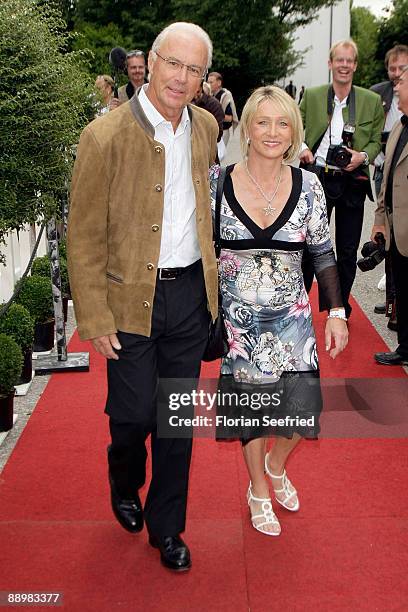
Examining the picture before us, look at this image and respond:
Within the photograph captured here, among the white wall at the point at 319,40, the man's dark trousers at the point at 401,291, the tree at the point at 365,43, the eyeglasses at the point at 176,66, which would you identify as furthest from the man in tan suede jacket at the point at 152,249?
the white wall at the point at 319,40

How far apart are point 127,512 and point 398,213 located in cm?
295

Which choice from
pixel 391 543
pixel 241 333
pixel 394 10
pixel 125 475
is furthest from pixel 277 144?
pixel 394 10

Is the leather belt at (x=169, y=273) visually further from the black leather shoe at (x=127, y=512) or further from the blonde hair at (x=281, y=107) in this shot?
the black leather shoe at (x=127, y=512)

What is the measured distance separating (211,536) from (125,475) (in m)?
0.51

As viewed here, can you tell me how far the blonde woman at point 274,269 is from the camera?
354 cm

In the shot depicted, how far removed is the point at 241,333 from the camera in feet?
12.2

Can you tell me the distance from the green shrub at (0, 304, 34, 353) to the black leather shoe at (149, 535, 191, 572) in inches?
94.4

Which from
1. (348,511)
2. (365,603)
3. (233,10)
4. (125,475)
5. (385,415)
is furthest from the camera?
(233,10)

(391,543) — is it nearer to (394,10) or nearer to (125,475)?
(125,475)

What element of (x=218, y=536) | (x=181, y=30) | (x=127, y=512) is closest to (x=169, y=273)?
(x=181, y=30)

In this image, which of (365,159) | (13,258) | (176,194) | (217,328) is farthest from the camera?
(13,258)

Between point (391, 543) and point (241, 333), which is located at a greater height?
point (241, 333)

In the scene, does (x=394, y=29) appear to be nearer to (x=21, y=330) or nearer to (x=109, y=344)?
(x=21, y=330)

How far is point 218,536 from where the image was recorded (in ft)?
12.7
